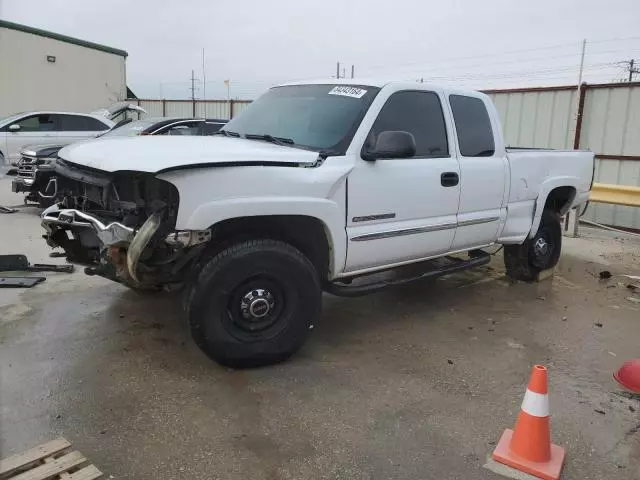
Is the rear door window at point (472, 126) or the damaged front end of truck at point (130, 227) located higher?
the rear door window at point (472, 126)

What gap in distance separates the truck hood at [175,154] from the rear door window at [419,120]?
83 centimetres

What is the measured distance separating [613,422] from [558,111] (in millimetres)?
8277

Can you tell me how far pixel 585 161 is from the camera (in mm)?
6375

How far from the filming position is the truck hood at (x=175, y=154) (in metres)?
3.21

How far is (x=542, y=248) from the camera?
20.5 feet

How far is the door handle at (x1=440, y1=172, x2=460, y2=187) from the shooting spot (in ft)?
14.8

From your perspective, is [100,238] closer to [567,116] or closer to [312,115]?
[312,115]

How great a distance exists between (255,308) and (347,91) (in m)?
1.88

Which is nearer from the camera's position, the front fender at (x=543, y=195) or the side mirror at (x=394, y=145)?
the side mirror at (x=394, y=145)

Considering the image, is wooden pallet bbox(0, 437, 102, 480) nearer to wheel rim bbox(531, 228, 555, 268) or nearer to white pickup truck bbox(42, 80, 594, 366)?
white pickup truck bbox(42, 80, 594, 366)

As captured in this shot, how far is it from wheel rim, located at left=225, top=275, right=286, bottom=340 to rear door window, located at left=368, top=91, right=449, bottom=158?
1.42 meters

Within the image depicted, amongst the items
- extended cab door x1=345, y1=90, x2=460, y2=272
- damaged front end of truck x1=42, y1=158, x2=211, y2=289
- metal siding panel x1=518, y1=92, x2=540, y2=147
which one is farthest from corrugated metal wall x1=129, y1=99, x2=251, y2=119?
damaged front end of truck x1=42, y1=158, x2=211, y2=289

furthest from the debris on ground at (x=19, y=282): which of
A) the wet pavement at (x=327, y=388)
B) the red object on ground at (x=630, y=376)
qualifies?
the red object on ground at (x=630, y=376)

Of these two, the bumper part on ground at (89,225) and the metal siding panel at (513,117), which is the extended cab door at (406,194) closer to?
the bumper part on ground at (89,225)
